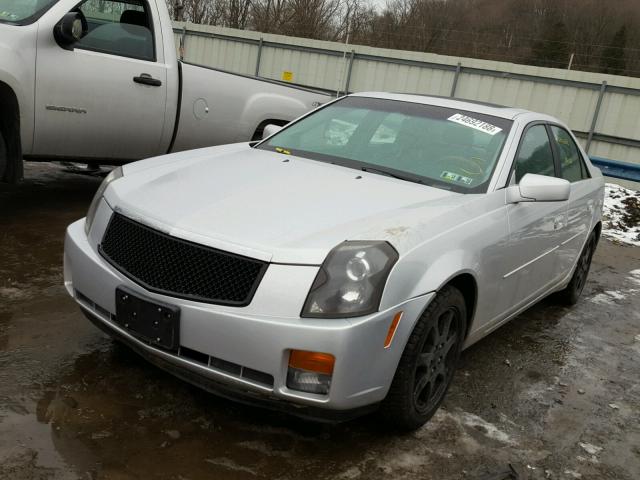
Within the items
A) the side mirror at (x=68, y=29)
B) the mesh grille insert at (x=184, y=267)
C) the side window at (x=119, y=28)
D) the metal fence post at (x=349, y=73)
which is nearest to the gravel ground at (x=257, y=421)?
the mesh grille insert at (x=184, y=267)

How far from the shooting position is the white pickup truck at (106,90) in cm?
462

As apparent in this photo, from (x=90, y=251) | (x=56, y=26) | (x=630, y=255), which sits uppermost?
(x=56, y=26)

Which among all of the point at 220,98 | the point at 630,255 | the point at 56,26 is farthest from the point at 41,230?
the point at 630,255

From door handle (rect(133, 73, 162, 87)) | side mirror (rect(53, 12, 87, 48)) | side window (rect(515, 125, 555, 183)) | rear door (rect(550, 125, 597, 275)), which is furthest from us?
door handle (rect(133, 73, 162, 87))

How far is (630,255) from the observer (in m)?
7.66

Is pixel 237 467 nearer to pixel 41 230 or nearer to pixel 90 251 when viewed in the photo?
pixel 90 251

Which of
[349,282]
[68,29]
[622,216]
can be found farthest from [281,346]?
[622,216]

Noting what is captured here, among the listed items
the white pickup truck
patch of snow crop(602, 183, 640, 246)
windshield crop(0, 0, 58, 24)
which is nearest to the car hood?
the white pickup truck

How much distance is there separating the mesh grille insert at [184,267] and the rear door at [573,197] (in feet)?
8.39

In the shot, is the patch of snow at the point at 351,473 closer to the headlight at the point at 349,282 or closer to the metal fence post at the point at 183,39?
the headlight at the point at 349,282

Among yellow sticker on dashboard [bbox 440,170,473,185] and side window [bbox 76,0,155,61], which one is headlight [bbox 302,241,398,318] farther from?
side window [bbox 76,0,155,61]

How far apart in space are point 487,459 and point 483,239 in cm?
99

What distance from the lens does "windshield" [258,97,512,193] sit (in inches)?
136

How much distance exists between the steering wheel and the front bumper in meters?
1.13
